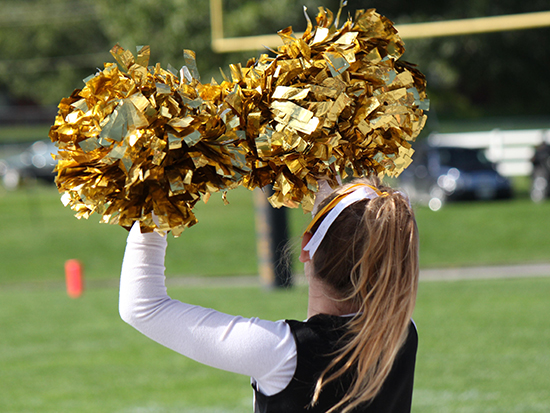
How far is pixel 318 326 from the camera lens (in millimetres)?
1501

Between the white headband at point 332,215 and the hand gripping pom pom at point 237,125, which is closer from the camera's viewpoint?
the hand gripping pom pom at point 237,125

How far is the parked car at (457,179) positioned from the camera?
1659 cm

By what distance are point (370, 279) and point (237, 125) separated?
43 centimetres

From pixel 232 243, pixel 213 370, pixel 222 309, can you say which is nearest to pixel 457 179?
pixel 232 243

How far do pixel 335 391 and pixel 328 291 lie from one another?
211mm

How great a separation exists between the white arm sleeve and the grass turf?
5.79ft

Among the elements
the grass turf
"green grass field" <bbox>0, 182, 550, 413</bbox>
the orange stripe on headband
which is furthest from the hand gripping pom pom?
the grass turf

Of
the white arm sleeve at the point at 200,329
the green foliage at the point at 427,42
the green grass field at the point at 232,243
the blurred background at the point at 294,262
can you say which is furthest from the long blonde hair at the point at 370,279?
the green grass field at the point at 232,243

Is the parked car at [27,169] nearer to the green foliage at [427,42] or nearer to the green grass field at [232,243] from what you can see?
the green foliage at [427,42]

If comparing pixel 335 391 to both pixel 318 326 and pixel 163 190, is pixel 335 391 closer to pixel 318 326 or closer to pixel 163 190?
pixel 318 326

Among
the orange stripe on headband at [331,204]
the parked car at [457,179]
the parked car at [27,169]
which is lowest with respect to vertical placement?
the orange stripe on headband at [331,204]

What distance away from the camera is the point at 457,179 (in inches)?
655

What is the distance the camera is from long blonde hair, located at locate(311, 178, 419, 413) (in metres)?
1.50

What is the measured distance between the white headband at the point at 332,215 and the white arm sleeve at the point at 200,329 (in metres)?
0.18
